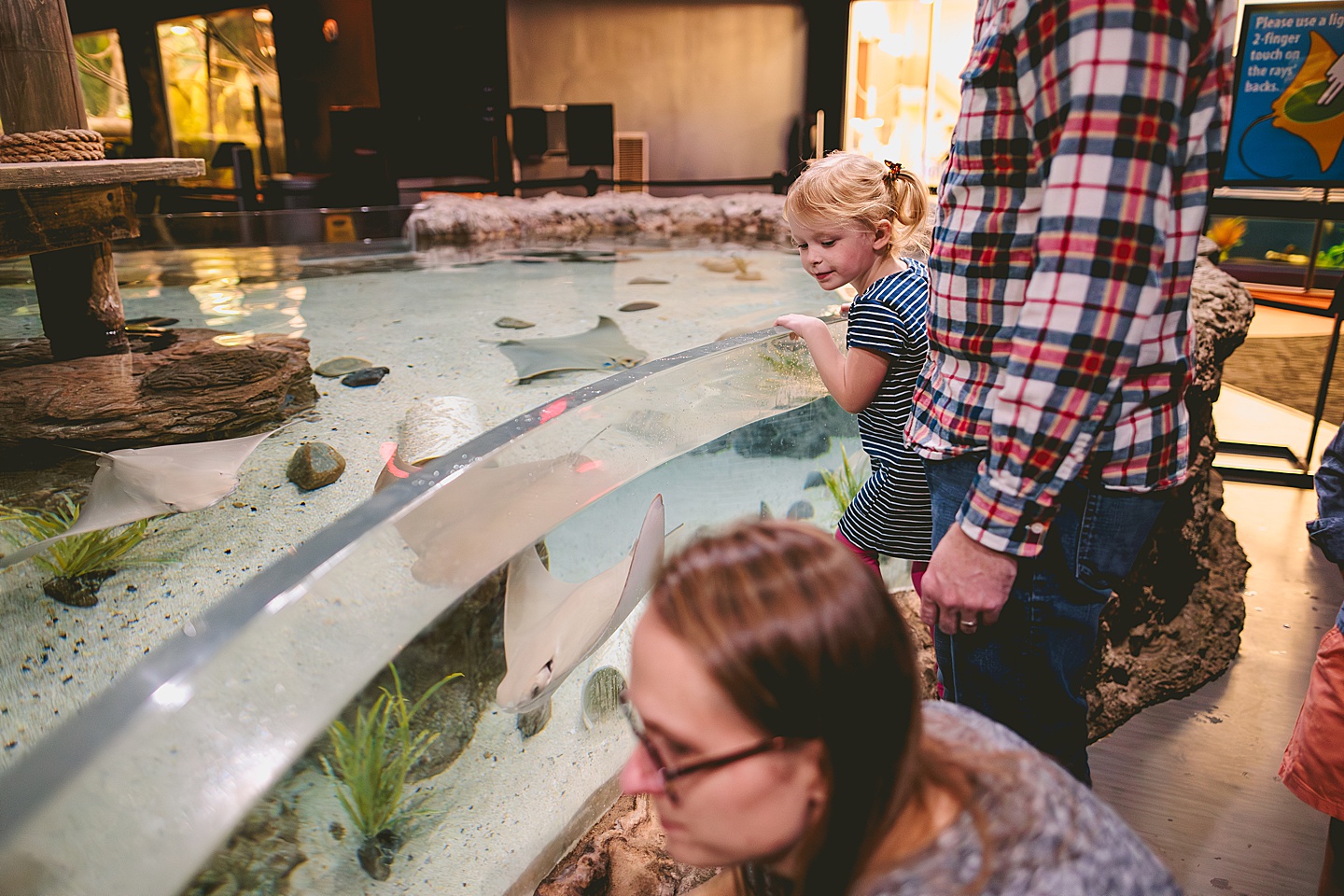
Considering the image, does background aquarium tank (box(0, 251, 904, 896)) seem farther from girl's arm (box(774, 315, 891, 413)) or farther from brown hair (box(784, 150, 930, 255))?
brown hair (box(784, 150, 930, 255))

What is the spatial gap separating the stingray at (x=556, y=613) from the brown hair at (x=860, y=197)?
64 centimetres

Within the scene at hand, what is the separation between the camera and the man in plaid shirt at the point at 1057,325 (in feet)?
2.77

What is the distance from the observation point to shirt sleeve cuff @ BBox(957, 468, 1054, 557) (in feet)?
3.03

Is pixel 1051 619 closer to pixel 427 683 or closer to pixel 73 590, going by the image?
pixel 427 683

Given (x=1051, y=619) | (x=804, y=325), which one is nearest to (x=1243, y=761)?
(x=1051, y=619)

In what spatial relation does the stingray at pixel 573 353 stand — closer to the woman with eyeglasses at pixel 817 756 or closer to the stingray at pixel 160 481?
the stingray at pixel 160 481

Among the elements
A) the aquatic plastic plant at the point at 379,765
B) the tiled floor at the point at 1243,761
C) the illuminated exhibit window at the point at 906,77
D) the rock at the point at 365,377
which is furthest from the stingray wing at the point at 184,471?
the illuminated exhibit window at the point at 906,77

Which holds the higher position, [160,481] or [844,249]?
[844,249]

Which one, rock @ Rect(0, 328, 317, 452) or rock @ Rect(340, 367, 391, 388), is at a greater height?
rock @ Rect(0, 328, 317, 452)

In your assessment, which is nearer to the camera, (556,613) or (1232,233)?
(556,613)

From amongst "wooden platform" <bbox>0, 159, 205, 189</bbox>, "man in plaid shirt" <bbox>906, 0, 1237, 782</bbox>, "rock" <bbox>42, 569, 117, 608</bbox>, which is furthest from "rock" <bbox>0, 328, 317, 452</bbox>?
"man in plaid shirt" <bbox>906, 0, 1237, 782</bbox>

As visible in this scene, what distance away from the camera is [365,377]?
11.4 ft

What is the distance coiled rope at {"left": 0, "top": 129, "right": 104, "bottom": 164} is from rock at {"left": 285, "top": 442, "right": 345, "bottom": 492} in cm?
155

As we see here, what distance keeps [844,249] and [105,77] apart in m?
14.1
